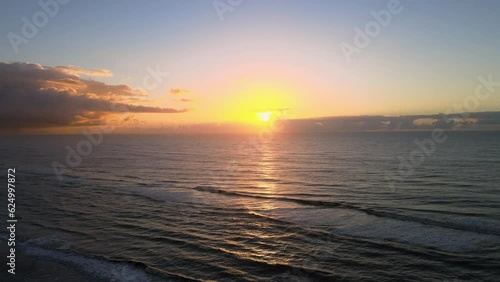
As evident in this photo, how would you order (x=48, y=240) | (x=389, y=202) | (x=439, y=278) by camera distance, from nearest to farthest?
1. (x=439, y=278)
2. (x=48, y=240)
3. (x=389, y=202)

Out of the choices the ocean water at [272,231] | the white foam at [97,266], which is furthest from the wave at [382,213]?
the white foam at [97,266]

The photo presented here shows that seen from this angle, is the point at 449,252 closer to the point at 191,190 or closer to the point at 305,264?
the point at 305,264

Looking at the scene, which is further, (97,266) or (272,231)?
(272,231)

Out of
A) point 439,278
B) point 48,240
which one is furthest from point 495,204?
point 48,240

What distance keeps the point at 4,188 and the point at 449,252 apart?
44.8 metres

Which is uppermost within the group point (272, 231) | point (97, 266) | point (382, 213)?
point (382, 213)

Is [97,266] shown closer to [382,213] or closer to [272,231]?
[272,231]

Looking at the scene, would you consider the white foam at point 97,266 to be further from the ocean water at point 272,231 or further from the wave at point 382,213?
the wave at point 382,213

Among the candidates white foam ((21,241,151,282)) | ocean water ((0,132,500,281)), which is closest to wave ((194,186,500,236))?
ocean water ((0,132,500,281))

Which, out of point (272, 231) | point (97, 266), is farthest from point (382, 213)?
point (97, 266)

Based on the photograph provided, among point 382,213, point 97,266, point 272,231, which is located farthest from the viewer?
point 382,213

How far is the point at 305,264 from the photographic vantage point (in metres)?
15.8

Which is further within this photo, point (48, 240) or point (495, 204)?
point (495, 204)

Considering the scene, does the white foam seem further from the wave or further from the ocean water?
the wave
